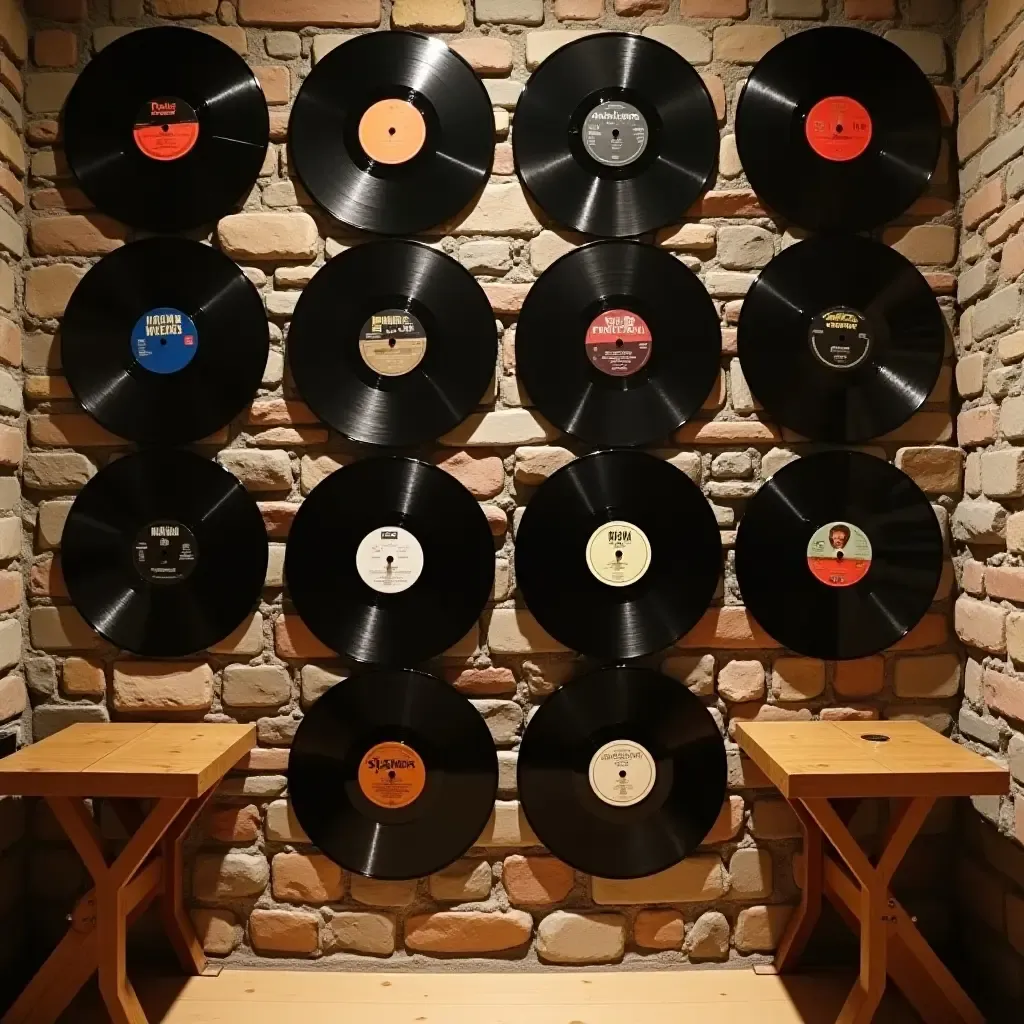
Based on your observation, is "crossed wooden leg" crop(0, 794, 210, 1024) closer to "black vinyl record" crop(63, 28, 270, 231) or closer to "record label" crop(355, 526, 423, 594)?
"record label" crop(355, 526, 423, 594)

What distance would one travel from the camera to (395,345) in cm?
173

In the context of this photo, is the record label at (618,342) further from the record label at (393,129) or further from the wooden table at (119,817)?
the wooden table at (119,817)

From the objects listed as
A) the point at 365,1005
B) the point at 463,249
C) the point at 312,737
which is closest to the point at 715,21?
the point at 463,249

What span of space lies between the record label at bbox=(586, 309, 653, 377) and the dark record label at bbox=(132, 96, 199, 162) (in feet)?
3.12

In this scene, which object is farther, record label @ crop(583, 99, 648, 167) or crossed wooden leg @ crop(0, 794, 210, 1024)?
record label @ crop(583, 99, 648, 167)

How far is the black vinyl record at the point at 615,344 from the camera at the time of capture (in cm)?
174

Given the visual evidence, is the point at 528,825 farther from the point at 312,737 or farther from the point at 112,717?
the point at 112,717

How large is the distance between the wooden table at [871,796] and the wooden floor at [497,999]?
0.33ft

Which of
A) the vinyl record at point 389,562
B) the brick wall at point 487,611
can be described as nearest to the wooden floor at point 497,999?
the brick wall at point 487,611

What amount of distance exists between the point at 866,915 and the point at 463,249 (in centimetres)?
151

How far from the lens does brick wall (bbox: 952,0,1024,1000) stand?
1.59m

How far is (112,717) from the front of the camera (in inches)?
70.2

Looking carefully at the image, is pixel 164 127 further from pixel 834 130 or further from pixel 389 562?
pixel 834 130

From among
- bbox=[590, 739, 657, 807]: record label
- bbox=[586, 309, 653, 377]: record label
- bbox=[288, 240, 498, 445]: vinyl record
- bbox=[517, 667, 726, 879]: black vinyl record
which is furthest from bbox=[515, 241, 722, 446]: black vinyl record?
bbox=[590, 739, 657, 807]: record label
